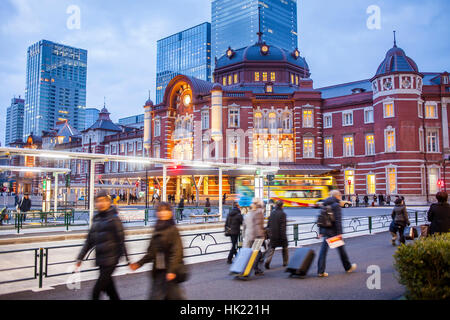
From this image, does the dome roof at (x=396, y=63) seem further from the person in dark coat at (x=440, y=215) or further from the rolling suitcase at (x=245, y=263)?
the rolling suitcase at (x=245, y=263)

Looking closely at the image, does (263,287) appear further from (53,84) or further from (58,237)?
(53,84)

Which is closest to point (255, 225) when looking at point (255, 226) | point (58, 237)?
point (255, 226)

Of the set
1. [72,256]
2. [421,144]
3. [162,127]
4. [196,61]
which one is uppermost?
[196,61]

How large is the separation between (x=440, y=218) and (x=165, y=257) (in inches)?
261

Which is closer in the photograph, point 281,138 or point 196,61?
point 281,138

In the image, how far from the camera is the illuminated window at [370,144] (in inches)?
1687

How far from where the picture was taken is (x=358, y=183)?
4338cm

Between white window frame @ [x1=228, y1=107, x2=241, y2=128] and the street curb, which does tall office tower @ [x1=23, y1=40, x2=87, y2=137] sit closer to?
white window frame @ [x1=228, y1=107, x2=241, y2=128]

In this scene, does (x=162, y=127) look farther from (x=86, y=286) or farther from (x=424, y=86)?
(x=86, y=286)

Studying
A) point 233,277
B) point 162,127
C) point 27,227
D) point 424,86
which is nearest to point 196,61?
point 162,127

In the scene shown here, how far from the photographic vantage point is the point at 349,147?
1766 inches

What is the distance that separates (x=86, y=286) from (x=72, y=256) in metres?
4.52

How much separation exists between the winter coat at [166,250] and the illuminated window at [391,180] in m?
39.2
